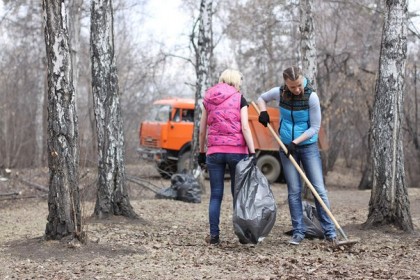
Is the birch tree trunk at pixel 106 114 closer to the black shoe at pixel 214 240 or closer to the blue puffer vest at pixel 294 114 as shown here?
the black shoe at pixel 214 240

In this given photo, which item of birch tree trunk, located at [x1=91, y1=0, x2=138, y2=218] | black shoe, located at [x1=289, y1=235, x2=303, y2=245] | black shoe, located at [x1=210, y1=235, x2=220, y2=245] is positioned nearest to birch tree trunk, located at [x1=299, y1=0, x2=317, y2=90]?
birch tree trunk, located at [x1=91, y1=0, x2=138, y2=218]

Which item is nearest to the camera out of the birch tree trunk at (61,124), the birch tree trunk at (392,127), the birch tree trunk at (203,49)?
the birch tree trunk at (61,124)

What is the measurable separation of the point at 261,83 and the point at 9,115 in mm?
9569

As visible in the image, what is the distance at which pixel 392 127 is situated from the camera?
6871mm

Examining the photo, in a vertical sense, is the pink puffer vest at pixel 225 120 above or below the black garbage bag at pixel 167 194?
above

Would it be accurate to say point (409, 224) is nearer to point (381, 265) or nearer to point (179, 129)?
point (381, 265)

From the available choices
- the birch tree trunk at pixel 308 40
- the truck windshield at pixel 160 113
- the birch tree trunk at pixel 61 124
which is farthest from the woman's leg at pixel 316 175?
the truck windshield at pixel 160 113

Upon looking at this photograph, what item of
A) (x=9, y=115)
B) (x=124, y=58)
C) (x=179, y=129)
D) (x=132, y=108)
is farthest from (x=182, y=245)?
(x=124, y=58)

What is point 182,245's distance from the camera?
636 cm

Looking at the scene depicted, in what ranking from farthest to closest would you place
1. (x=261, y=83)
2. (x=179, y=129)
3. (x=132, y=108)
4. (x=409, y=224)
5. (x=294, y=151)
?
(x=132, y=108), (x=261, y=83), (x=179, y=129), (x=409, y=224), (x=294, y=151)

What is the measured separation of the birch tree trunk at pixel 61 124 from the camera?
5867 mm

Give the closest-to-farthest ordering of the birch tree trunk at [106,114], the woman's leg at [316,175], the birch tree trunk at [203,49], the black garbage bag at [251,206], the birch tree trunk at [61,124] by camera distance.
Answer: the birch tree trunk at [61,124] → the black garbage bag at [251,206] → the woman's leg at [316,175] → the birch tree trunk at [106,114] → the birch tree trunk at [203,49]

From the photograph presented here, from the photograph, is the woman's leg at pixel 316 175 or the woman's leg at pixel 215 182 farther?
the woman's leg at pixel 316 175

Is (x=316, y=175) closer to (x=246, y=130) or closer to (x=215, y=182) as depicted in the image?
(x=246, y=130)
